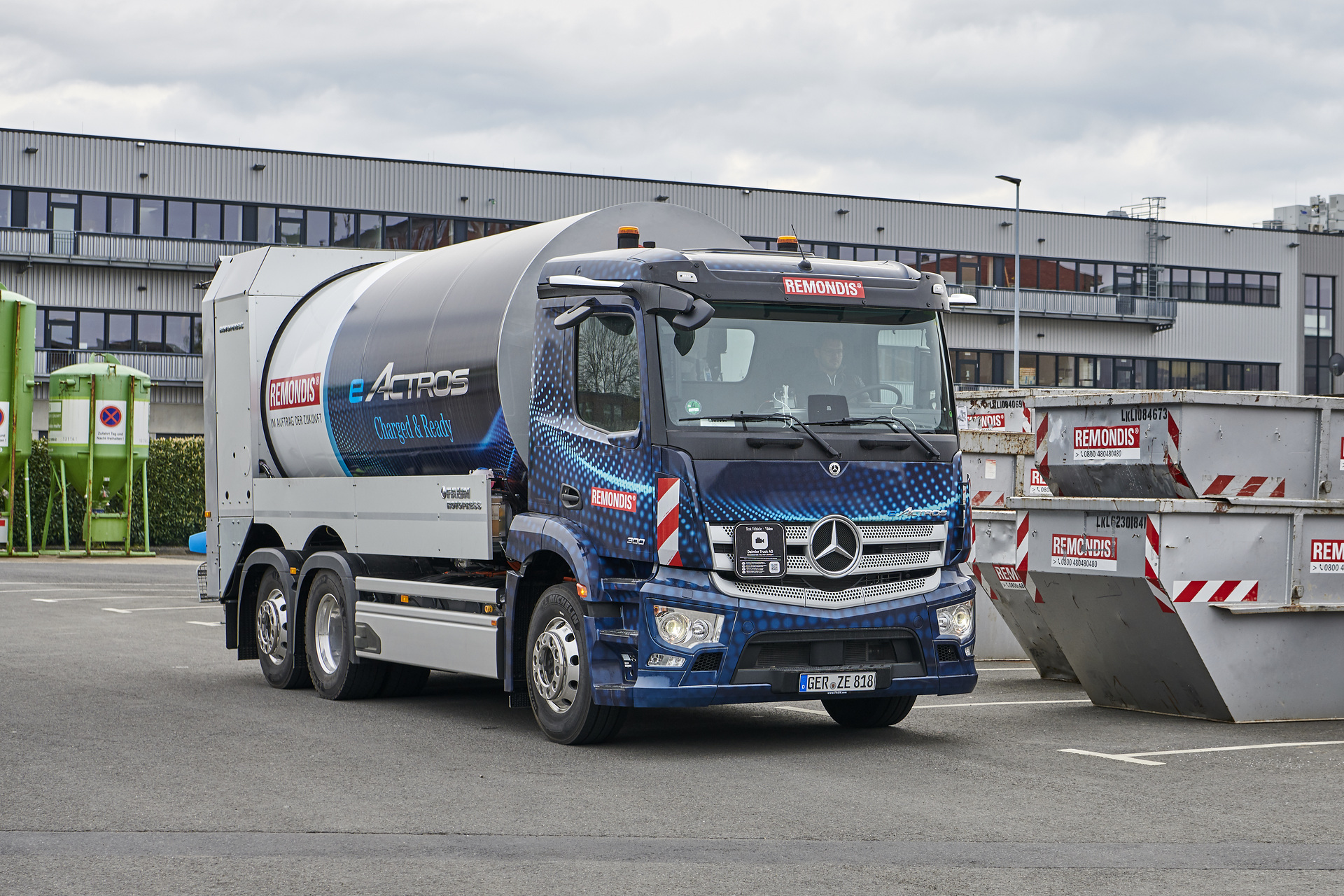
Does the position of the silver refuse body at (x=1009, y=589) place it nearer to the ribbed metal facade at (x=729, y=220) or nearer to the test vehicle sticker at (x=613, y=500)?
the test vehicle sticker at (x=613, y=500)

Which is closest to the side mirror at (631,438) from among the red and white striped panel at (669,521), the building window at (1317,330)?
the red and white striped panel at (669,521)

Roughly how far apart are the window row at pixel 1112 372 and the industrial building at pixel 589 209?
0.27ft

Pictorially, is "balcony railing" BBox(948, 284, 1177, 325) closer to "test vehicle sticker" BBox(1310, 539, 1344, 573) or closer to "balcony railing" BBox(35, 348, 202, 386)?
"balcony railing" BBox(35, 348, 202, 386)

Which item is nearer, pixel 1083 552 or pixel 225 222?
pixel 1083 552

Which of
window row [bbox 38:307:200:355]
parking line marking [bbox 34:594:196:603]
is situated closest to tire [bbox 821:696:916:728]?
parking line marking [bbox 34:594:196:603]

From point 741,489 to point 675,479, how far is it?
39 cm

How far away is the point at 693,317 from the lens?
9398mm

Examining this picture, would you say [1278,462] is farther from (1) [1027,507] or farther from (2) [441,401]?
(2) [441,401]

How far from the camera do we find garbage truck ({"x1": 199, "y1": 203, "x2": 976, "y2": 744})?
30.5 feet

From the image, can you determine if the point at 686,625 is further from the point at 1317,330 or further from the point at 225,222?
the point at 1317,330

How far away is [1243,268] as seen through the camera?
63.3 m

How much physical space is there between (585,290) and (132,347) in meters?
41.4

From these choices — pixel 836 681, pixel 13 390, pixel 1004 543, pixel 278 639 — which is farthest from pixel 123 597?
pixel 836 681

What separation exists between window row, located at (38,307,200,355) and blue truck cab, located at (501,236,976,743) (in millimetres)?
39841
